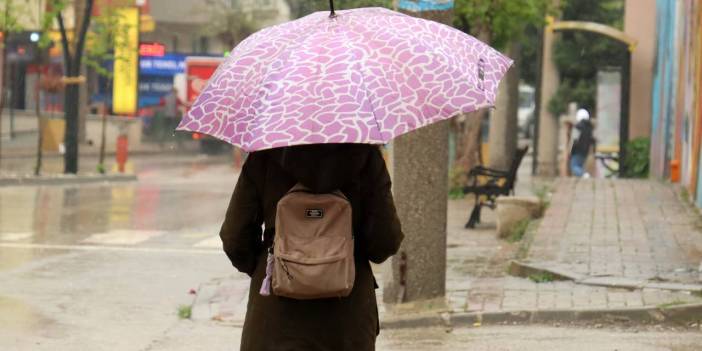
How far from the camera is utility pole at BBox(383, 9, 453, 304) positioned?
9.31 m

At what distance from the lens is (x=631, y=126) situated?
2775 cm

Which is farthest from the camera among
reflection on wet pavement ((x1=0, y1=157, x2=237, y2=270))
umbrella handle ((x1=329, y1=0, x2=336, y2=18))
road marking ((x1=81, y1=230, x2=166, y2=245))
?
reflection on wet pavement ((x1=0, y1=157, x2=237, y2=270))

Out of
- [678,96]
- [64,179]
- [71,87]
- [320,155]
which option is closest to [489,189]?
[678,96]

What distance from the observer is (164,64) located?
52.3m

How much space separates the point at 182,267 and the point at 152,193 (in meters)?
10.3

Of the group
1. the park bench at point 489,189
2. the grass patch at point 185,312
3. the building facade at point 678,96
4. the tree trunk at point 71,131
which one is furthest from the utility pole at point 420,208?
the tree trunk at point 71,131

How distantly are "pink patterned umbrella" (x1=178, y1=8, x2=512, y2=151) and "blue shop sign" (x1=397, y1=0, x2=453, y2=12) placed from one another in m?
3.81

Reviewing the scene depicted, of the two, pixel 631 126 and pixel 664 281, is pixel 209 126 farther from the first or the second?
pixel 631 126

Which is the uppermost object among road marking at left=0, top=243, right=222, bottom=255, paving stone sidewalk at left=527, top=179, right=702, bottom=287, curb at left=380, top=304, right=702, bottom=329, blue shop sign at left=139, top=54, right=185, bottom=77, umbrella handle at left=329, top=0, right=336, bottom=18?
blue shop sign at left=139, top=54, right=185, bottom=77

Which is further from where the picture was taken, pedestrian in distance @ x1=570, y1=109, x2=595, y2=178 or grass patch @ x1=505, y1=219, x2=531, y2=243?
pedestrian in distance @ x1=570, y1=109, x2=595, y2=178

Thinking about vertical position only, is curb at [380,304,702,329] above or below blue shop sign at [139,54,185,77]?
below

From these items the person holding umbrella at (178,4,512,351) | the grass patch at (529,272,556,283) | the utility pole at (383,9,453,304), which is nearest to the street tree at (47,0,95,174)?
the grass patch at (529,272,556,283)

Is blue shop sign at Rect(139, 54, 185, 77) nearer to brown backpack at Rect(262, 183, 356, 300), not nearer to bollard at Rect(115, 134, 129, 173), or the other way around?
bollard at Rect(115, 134, 129, 173)

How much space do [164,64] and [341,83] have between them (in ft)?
159
